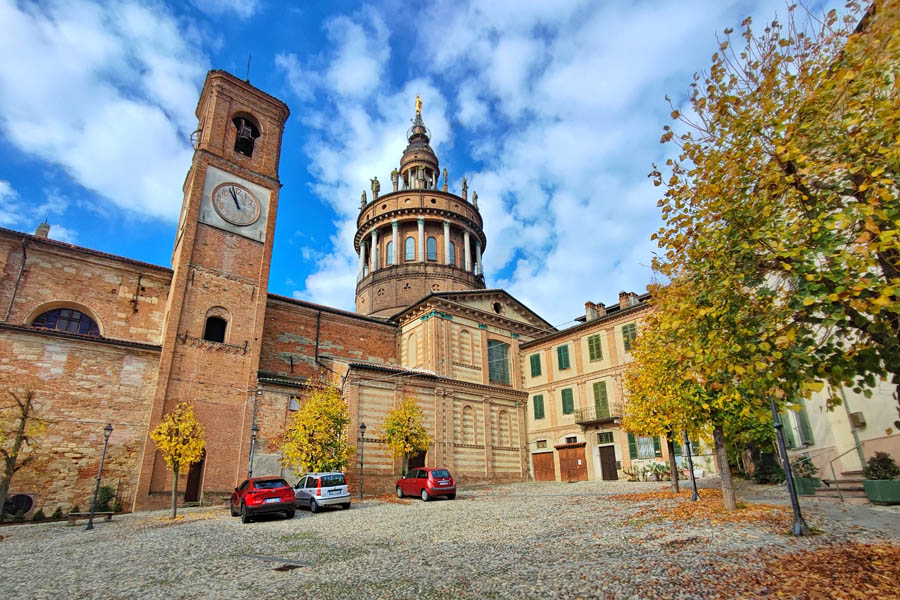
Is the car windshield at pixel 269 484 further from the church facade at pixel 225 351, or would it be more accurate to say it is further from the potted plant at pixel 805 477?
the potted plant at pixel 805 477

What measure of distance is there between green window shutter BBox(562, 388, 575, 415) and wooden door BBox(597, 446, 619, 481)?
296cm

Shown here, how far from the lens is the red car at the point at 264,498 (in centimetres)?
1477

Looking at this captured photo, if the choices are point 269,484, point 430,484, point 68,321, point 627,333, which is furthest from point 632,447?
point 68,321

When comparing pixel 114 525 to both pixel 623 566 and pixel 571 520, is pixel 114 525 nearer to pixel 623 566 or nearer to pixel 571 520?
pixel 571 520

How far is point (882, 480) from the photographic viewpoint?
11.7 metres

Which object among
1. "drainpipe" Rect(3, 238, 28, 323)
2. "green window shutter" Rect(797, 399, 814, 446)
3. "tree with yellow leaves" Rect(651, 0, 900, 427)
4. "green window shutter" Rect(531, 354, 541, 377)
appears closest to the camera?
"tree with yellow leaves" Rect(651, 0, 900, 427)

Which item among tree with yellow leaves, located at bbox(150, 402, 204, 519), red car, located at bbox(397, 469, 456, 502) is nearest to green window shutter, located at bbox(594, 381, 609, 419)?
red car, located at bbox(397, 469, 456, 502)

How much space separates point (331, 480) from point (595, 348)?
18.4 m

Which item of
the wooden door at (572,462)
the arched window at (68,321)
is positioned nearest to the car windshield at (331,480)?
the arched window at (68,321)

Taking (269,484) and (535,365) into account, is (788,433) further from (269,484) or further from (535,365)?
(269,484)

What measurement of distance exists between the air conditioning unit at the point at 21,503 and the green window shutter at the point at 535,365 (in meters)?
26.5

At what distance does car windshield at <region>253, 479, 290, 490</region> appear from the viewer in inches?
609

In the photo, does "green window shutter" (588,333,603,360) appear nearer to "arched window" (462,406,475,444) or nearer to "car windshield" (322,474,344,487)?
"arched window" (462,406,475,444)

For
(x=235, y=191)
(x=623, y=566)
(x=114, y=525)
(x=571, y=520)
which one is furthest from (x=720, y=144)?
(x=235, y=191)
